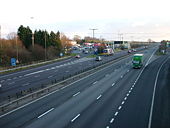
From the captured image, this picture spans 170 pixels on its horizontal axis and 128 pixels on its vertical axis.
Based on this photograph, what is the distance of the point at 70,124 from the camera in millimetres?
16781

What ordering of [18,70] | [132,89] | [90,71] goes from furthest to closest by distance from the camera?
[18,70]
[90,71]
[132,89]

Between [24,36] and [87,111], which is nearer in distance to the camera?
[87,111]

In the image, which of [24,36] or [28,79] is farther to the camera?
[24,36]

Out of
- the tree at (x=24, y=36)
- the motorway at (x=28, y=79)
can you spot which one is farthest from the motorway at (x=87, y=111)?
the tree at (x=24, y=36)

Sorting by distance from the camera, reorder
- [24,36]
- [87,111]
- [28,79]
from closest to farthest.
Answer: [87,111]
[28,79]
[24,36]

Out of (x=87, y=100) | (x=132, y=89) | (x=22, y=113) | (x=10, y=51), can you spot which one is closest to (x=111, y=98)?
(x=87, y=100)

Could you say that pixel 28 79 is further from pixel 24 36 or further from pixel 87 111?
pixel 24 36

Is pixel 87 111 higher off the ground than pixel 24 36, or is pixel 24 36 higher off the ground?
pixel 24 36

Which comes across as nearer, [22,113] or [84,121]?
[84,121]

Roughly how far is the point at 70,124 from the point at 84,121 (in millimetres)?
1243

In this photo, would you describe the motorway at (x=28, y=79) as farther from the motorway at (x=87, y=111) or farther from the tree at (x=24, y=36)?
the tree at (x=24, y=36)

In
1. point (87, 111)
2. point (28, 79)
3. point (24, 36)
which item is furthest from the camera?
point (24, 36)

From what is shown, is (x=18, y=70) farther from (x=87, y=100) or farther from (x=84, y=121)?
(x=84, y=121)

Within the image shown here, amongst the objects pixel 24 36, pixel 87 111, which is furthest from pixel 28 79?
pixel 24 36
